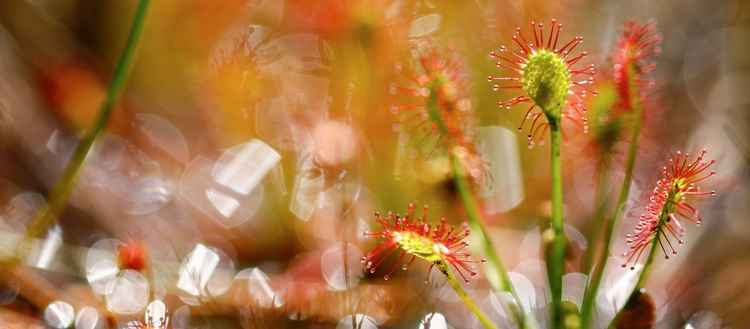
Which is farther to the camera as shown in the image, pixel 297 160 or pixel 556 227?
pixel 297 160

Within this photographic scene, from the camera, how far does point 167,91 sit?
0.45 meters

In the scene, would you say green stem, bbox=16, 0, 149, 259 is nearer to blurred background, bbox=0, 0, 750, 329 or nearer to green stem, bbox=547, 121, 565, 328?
blurred background, bbox=0, 0, 750, 329

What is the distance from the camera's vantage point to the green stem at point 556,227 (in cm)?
22

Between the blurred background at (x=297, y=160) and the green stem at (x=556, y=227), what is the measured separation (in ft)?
0.34

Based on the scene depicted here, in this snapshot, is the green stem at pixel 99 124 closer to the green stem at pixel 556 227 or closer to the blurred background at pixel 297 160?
the blurred background at pixel 297 160

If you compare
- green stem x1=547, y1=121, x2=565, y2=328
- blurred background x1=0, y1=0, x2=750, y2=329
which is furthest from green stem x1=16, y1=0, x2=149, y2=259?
green stem x1=547, y1=121, x2=565, y2=328

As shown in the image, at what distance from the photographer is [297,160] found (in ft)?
1.40

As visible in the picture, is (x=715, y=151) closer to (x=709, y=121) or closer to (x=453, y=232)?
(x=709, y=121)

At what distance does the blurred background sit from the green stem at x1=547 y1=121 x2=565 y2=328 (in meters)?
0.10

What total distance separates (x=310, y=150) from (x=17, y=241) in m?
0.15

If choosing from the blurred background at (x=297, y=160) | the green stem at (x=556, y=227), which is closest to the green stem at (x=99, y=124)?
the blurred background at (x=297, y=160)

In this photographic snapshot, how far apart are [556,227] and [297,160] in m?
0.22

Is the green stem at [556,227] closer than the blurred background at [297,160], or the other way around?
the green stem at [556,227]

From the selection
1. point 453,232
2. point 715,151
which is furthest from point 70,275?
point 715,151
